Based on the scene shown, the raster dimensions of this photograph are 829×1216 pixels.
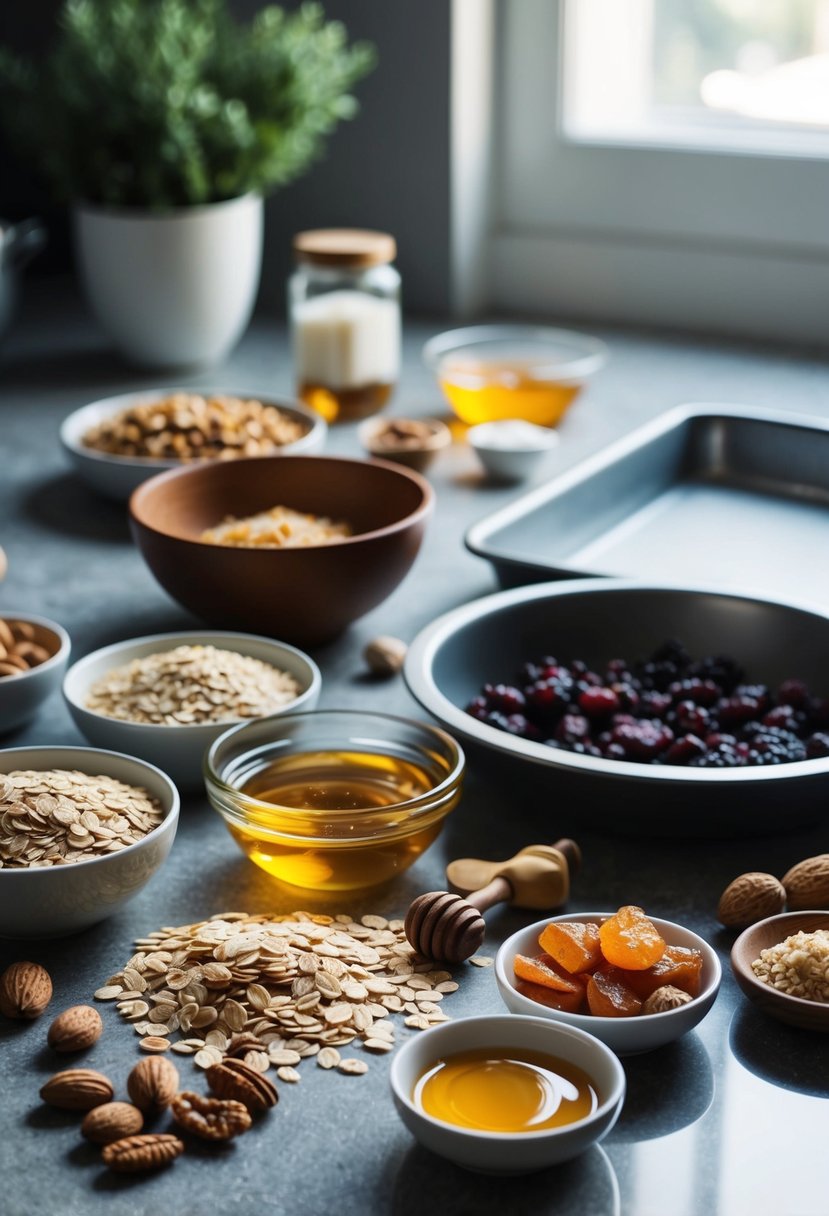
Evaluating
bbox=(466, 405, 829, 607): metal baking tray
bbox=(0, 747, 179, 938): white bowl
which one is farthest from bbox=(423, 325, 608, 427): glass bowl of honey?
bbox=(0, 747, 179, 938): white bowl

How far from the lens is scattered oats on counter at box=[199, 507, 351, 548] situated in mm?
1353

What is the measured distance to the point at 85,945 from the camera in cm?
97

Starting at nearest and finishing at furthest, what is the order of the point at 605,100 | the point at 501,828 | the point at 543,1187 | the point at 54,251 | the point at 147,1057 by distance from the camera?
the point at 543,1187 < the point at 147,1057 < the point at 501,828 < the point at 605,100 < the point at 54,251

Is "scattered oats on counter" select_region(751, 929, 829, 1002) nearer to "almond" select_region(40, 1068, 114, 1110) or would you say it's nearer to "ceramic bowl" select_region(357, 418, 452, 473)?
"almond" select_region(40, 1068, 114, 1110)

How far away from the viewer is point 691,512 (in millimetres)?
1706

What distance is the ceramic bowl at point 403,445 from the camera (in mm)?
1775

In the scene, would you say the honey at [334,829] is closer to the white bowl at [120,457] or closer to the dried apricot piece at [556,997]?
the dried apricot piece at [556,997]

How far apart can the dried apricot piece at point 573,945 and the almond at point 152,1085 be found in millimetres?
221

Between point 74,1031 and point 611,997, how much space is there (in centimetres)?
30

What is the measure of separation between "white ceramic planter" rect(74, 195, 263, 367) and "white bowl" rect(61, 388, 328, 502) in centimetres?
24

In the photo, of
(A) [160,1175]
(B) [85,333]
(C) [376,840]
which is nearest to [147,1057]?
(A) [160,1175]

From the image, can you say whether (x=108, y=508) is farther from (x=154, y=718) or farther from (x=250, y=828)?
(x=250, y=828)

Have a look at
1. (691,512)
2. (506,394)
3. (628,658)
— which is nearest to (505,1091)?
(628,658)

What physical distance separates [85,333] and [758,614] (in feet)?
4.65
